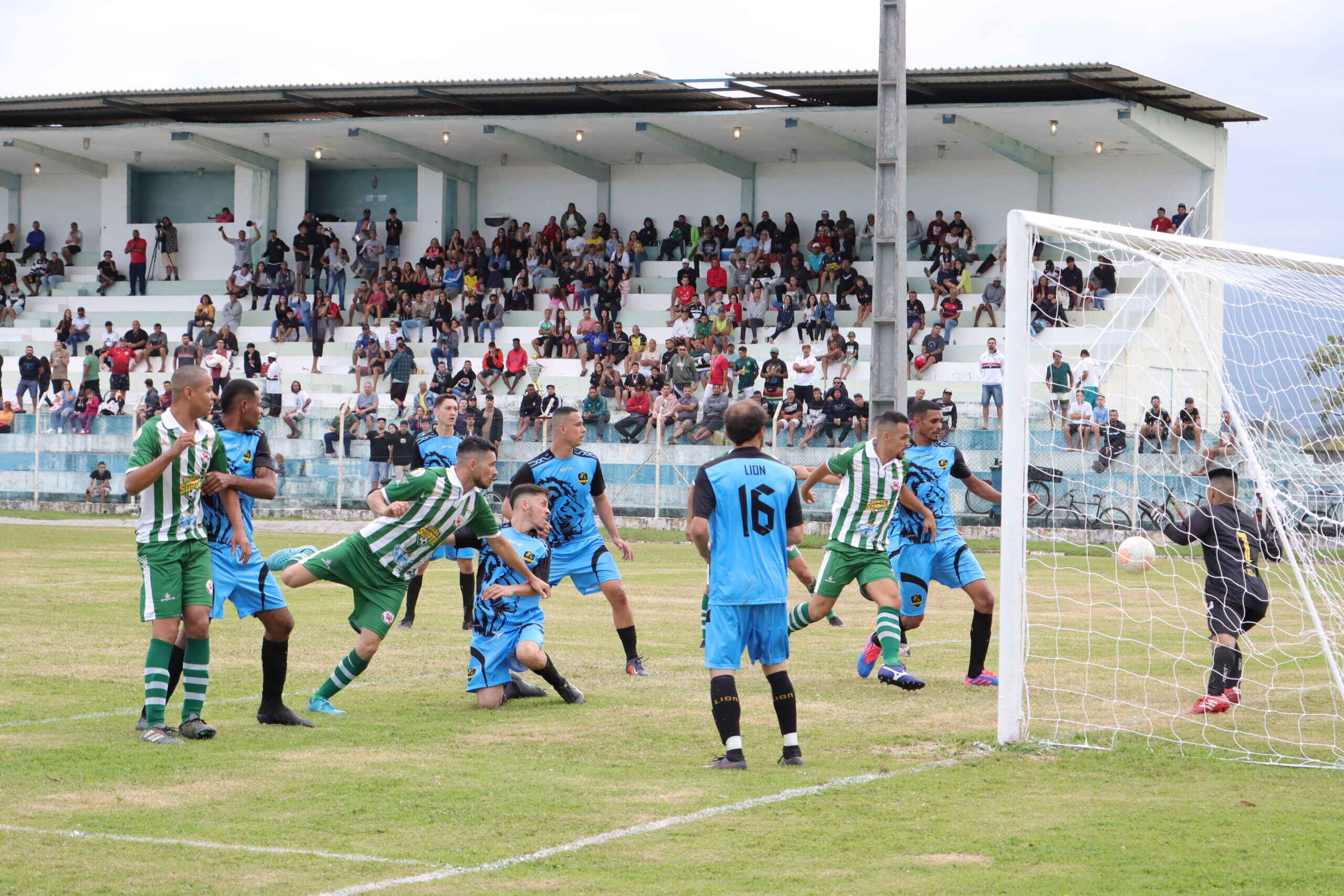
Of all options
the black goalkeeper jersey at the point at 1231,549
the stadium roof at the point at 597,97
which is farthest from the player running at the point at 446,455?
the stadium roof at the point at 597,97

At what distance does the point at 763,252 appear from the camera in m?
36.0

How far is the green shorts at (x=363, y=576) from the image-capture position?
29.7 ft

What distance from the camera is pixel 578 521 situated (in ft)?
36.7

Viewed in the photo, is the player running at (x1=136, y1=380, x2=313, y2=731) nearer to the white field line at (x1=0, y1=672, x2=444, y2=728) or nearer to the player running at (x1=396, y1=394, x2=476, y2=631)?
the white field line at (x1=0, y1=672, x2=444, y2=728)

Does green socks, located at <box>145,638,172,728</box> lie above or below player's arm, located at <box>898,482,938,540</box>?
below

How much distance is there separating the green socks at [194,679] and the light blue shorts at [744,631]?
283 cm

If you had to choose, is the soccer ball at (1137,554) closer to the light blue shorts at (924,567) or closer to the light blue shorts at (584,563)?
the light blue shorts at (924,567)

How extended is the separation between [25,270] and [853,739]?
42.9m

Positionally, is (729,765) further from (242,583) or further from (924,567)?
(924,567)

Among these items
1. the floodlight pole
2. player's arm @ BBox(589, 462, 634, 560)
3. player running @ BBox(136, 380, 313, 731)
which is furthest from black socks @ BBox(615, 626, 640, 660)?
the floodlight pole

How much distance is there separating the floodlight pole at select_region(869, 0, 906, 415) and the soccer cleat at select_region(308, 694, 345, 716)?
11405 mm

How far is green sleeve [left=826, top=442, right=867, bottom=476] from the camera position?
10.4 metres

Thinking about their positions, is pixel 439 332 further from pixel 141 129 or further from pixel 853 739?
pixel 853 739

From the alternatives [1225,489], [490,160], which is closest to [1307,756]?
[1225,489]
